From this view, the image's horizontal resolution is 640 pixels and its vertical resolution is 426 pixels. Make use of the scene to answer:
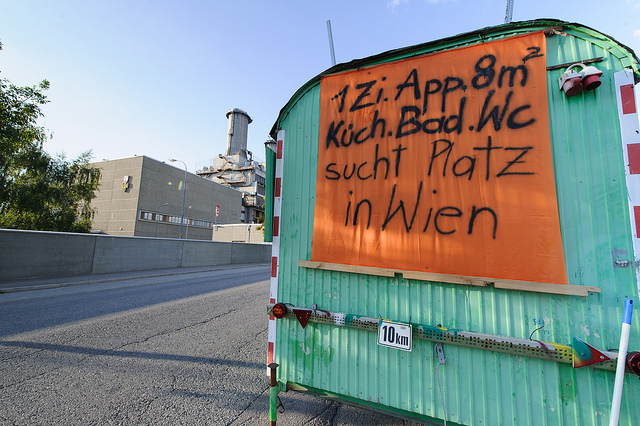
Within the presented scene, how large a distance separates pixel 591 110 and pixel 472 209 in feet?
3.64

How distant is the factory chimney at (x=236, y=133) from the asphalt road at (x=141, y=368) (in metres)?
65.5

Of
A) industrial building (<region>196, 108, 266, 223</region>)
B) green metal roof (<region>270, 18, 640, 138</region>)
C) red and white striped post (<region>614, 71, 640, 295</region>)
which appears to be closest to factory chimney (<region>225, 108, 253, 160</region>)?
industrial building (<region>196, 108, 266, 223</region>)

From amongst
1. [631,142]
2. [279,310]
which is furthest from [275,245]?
[631,142]

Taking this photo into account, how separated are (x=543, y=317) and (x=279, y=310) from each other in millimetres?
2252

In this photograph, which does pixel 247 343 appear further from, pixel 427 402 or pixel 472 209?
pixel 472 209

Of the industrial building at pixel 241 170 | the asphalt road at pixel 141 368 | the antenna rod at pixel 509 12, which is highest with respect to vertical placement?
the industrial building at pixel 241 170

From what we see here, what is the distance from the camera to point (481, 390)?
213 centimetres

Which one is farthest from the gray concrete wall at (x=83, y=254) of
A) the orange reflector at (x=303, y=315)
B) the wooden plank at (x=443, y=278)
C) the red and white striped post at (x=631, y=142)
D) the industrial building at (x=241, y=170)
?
the industrial building at (x=241, y=170)

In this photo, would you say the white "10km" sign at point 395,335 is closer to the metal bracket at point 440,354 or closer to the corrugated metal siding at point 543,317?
the corrugated metal siding at point 543,317

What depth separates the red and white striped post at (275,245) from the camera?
9.60ft

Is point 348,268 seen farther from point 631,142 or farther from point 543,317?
point 631,142

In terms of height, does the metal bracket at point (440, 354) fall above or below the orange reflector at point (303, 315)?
below

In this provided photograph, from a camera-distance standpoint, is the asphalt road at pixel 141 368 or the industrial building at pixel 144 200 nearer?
the asphalt road at pixel 141 368

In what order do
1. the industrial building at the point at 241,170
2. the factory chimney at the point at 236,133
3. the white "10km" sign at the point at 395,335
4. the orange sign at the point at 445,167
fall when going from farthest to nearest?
the factory chimney at the point at 236,133 → the industrial building at the point at 241,170 → the white "10km" sign at the point at 395,335 → the orange sign at the point at 445,167
